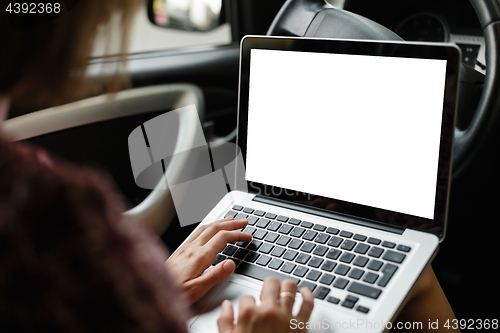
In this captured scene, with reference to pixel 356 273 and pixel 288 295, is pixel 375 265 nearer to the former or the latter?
pixel 356 273

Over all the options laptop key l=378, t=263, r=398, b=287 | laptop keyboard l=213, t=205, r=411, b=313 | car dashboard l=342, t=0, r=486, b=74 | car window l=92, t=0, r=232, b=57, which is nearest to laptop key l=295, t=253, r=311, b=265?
laptop keyboard l=213, t=205, r=411, b=313

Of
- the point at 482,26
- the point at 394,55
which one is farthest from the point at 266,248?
the point at 482,26

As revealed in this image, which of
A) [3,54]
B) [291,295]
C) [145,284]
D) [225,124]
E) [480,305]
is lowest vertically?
[480,305]

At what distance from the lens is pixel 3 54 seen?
405 mm

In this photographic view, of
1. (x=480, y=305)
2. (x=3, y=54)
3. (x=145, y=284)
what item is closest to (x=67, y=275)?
(x=145, y=284)

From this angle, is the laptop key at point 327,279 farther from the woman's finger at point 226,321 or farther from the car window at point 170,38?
the car window at point 170,38

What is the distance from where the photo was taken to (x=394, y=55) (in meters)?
0.55

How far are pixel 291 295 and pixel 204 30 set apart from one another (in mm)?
1349

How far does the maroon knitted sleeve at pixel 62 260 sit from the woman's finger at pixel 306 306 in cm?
19

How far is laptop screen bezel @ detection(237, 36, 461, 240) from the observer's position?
20.1 inches

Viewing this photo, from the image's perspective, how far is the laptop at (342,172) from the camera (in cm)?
51

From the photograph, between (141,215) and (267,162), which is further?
(141,215)

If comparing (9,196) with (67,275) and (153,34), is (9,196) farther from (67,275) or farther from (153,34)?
(153,34)

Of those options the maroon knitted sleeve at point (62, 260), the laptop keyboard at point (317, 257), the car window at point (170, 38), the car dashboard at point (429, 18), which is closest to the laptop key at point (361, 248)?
the laptop keyboard at point (317, 257)
